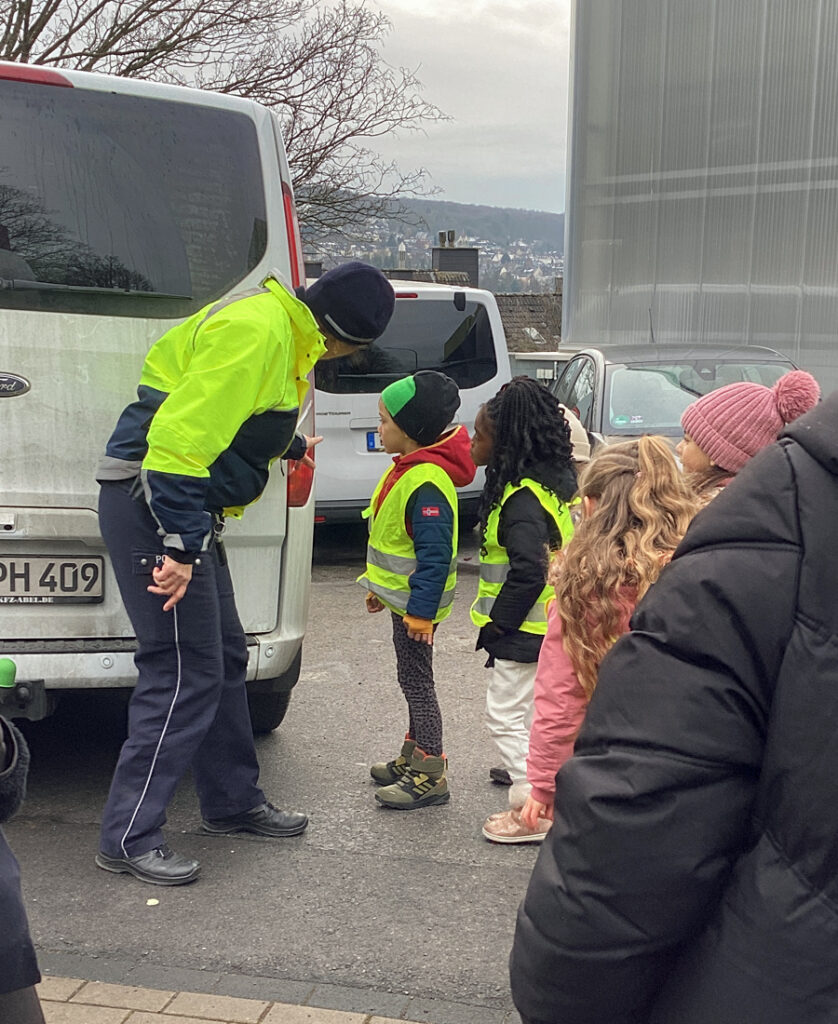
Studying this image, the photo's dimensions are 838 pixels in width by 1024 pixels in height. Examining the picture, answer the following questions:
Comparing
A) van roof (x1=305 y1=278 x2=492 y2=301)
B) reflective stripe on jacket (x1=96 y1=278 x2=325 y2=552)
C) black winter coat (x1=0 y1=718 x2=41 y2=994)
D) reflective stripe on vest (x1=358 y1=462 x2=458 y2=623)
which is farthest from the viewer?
van roof (x1=305 y1=278 x2=492 y2=301)

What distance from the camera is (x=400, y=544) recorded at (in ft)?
13.9

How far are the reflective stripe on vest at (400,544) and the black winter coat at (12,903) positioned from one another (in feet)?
7.48

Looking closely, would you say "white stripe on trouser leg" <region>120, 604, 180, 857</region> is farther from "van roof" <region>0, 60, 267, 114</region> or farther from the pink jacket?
"van roof" <region>0, 60, 267, 114</region>

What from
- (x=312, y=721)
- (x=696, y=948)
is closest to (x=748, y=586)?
(x=696, y=948)

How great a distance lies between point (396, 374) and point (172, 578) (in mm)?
5844

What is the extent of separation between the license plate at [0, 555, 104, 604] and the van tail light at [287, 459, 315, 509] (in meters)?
0.65

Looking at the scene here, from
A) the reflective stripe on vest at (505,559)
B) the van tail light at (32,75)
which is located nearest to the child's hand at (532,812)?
the reflective stripe on vest at (505,559)

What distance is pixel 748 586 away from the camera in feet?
4.13

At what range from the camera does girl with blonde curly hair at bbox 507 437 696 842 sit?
9.70 ft

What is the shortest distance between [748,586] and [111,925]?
2643mm

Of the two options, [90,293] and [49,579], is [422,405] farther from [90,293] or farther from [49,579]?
[49,579]

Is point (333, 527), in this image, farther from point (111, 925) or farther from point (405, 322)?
point (111, 925)

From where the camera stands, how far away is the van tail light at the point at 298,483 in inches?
161

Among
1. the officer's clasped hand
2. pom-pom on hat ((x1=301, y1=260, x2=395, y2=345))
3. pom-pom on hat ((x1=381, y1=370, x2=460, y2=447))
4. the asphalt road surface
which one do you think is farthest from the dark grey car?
the officer's clasped hand
